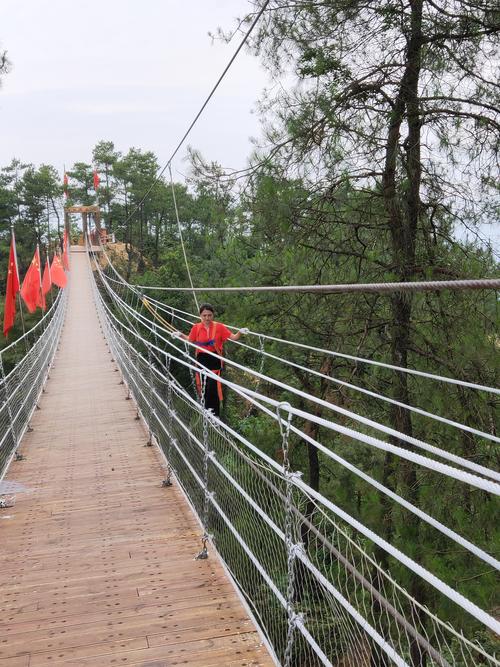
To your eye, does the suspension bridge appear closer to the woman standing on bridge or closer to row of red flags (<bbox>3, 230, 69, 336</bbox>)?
the woman standing on bridge

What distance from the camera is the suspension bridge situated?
62.5 inches

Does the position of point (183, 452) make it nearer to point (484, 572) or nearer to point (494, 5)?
point (484, 572)

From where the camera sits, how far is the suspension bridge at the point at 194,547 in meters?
1.59

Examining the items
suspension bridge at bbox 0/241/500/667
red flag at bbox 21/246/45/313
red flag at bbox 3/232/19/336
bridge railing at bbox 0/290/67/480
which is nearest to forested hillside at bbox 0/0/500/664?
suspension bridge at bbox 0/241/500/667

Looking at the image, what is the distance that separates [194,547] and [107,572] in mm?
419

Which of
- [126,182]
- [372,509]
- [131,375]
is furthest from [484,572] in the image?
[126,182]

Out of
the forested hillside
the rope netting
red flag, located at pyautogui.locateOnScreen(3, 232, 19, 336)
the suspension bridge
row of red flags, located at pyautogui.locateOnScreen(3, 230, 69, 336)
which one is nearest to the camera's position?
the rope netting

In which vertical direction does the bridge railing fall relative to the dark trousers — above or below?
below

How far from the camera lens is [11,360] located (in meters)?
22.6

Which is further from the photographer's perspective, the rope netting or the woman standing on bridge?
the woman standing on bridge

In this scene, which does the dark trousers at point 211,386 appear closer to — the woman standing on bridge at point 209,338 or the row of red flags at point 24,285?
the woman standing on bridge at point 209,338

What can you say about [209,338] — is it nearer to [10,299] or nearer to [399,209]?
[399,209]

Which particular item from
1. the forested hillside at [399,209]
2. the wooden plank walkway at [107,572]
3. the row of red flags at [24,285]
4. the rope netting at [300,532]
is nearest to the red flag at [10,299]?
the row of red flags at [24,285]

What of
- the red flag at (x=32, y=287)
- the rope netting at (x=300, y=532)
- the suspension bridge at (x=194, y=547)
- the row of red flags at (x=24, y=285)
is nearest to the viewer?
the rope netting at (x=300, y=532)
